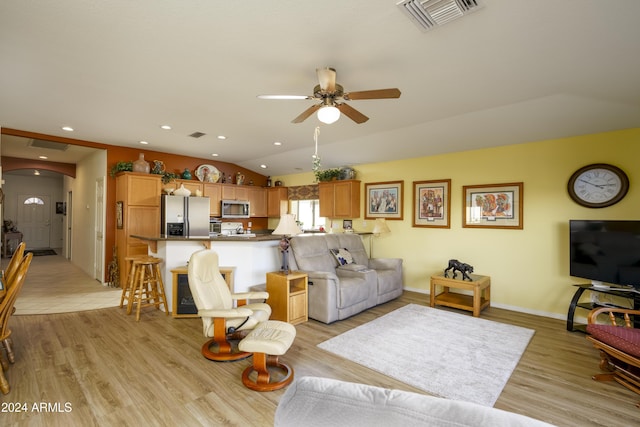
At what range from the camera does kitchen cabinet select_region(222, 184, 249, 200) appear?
7224 mm

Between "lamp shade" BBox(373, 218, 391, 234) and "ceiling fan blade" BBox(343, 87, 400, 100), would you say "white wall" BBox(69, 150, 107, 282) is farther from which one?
"ceiling fan blade" BBox(343, 87, 400, 100)

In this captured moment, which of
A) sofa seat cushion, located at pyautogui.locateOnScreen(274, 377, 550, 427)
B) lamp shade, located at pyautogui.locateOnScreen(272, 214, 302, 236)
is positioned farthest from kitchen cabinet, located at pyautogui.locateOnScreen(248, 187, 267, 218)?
sofa seat cushion, located at pyautogui.locateOnScreen(274, 377, 550, 427)

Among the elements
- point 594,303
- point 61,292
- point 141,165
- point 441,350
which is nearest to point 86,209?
point 61,292

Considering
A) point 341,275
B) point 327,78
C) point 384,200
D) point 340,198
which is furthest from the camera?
point 340,198

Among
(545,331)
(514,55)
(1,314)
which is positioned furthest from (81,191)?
(545,331)

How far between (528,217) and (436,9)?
Result: 3.68m

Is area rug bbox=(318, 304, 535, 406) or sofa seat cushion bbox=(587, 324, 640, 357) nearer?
sofa seat cushion bbox=(587, 324, 640, 357)

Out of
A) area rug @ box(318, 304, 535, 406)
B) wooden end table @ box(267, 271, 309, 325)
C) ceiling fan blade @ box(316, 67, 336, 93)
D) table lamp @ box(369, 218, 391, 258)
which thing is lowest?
area rug @ box(318, 304, 535, 406)

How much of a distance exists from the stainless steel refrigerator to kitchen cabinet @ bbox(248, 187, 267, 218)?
5.88 ft

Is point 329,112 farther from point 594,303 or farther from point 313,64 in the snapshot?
point 594,303

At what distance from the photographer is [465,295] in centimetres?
493

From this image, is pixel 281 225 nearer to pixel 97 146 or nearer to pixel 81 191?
pixel 97 146

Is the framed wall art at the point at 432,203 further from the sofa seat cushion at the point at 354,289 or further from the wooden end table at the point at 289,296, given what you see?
the wooden end table at the point at 289,296

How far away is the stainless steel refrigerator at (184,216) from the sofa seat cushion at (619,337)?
19.3ft
